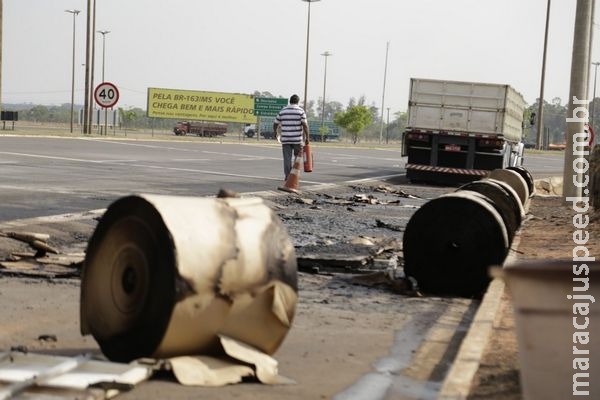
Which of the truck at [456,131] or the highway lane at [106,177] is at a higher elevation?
the truck at [456,131]

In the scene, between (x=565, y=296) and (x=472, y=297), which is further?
(x=472, y=297)

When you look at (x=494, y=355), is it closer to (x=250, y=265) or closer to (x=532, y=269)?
(x=250, y=265)

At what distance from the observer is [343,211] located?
61.4 ft

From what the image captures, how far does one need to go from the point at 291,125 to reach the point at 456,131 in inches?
414

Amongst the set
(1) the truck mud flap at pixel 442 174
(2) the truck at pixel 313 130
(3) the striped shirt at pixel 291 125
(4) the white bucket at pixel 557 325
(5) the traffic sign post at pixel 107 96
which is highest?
(5) the traffic sign post at pixel 107 96

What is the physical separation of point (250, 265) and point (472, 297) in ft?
14.9

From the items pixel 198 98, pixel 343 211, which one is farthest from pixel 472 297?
pixel 198 98

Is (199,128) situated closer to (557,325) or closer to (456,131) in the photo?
(456,131)

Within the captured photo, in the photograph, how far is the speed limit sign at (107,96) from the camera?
151ft

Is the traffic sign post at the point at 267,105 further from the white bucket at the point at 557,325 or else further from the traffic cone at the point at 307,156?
the white bucket at the point at 557,325

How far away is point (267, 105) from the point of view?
10131 cm

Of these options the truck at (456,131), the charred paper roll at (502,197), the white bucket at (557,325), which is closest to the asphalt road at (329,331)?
the white bucket at (557,325)

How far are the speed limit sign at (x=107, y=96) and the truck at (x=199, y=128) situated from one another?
57.3m

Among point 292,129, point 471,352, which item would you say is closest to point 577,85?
point 292,129
